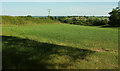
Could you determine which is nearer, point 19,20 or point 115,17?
point 19,20

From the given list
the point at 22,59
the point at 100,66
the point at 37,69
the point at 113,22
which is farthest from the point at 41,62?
the point at 113,22

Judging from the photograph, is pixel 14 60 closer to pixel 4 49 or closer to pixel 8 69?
pixel 8 69

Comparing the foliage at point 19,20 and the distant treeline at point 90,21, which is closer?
the foliage at point 19,20

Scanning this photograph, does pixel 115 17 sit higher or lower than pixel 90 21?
higher

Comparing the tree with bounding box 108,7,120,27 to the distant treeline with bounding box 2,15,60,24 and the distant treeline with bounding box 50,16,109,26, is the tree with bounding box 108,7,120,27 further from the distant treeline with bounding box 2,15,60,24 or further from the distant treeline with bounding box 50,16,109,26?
the distant treeline with bounding box 2,15,60,24

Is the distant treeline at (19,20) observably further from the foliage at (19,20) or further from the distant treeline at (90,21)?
the distant treeline at (90,21)

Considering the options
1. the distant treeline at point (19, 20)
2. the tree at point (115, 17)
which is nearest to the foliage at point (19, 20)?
the distant treeline at point (19, 20)

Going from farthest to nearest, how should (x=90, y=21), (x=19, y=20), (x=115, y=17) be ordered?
(x=90, y=21) < (x=115, y=17) < (x=19, y=20)

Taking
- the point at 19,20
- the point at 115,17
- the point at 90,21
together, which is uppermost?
the point at 115,17

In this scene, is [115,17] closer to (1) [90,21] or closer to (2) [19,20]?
(1) [90,21]

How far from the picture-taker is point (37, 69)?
3434 mm

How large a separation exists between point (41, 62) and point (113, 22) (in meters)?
59.3

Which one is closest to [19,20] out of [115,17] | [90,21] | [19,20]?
[19,20]

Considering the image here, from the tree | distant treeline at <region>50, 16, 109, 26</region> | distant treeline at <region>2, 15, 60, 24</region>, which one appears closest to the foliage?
distant treeline at <region>2, 15, 60, 24</region>
